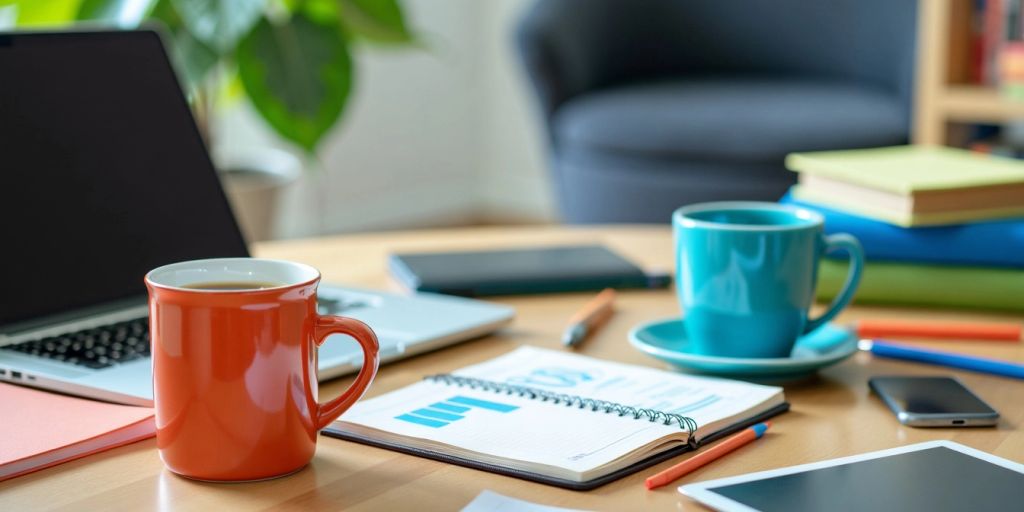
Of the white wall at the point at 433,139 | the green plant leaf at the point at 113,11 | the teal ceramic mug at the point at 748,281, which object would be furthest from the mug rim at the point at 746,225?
the white wall at the point at 433,139

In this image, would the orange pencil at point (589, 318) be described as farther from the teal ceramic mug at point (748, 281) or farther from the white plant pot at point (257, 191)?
the white plant pot at point (257, 191)

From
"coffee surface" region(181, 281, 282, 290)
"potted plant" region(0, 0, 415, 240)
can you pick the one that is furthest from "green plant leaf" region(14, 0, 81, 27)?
"coffee surface" region(181, 281, 282, 290)

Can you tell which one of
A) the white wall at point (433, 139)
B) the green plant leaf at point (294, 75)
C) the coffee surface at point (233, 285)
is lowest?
the white wall at point (433, 139)

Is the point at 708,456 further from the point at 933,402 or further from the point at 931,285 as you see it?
the point at 931,285

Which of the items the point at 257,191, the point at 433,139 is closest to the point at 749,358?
the point at 257,191

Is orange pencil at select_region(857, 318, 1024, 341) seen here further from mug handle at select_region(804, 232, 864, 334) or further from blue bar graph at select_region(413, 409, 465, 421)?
blue bar graph at select_region(413, 409, 465, 421)

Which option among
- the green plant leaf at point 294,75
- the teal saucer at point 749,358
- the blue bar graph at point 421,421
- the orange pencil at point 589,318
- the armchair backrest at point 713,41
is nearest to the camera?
the blue bar graph at point 421,421

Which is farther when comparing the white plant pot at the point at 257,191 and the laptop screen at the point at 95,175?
the white plant pot at the point at 257,191

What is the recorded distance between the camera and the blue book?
1.01m

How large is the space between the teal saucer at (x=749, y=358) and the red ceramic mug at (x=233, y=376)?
28cm

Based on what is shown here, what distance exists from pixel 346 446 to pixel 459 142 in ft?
10.8

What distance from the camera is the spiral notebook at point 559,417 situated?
62cm

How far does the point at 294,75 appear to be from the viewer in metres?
1.95

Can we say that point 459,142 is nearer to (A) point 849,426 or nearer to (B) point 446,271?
(B) point 446,271
